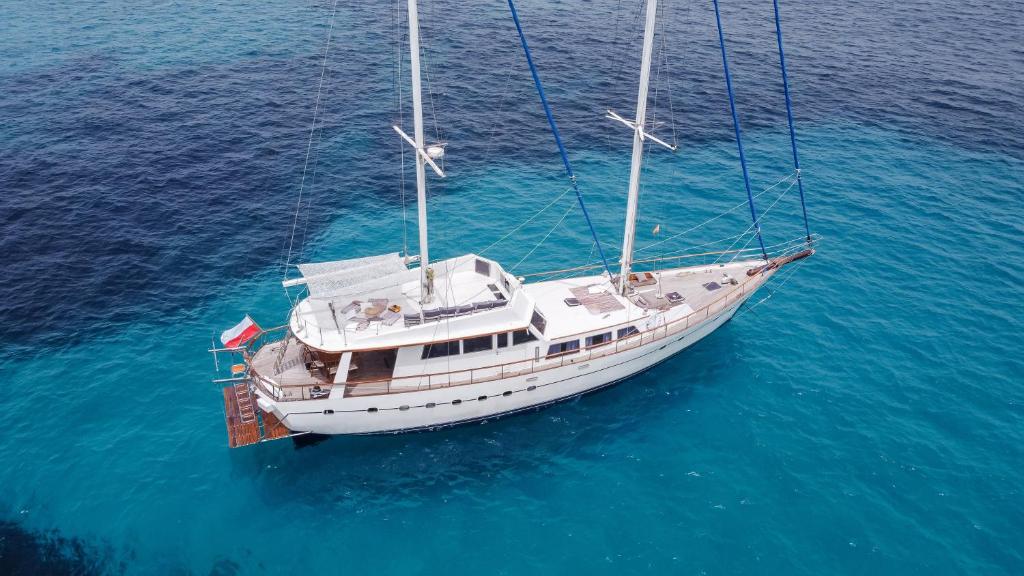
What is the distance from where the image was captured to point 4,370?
38.1 meters

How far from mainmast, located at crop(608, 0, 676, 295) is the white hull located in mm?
4365

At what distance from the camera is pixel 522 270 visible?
46.5 metres

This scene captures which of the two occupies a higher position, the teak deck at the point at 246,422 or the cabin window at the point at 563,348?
the cabin window at the point at 563,348

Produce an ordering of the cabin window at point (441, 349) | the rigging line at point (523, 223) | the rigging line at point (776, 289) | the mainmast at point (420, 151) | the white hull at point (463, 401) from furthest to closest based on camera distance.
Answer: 1. the rigging line at point (523, 223)
2. the rigging line at point (776, 289)
3. the cabin window at point (441, 349)
4. the white hull at point (463, 401)
5. the mainmast at point (420, 151)

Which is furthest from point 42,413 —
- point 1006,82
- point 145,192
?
point 1006,82

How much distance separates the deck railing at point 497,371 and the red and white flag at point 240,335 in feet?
5.83

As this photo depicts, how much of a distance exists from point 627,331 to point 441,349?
32.0 ft

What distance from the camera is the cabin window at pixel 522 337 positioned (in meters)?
34.4

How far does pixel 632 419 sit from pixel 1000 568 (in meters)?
16.2

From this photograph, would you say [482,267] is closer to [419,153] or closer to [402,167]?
[419,153]

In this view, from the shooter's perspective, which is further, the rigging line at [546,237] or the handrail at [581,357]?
the rigging line at [546,237]

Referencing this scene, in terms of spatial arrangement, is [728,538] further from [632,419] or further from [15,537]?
[15,537]

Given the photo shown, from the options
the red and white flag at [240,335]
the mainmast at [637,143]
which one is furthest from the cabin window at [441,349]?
the mainmast at [637,143]

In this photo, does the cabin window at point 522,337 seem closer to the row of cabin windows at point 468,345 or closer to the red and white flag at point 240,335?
the row of cabin windows at point 468,345
